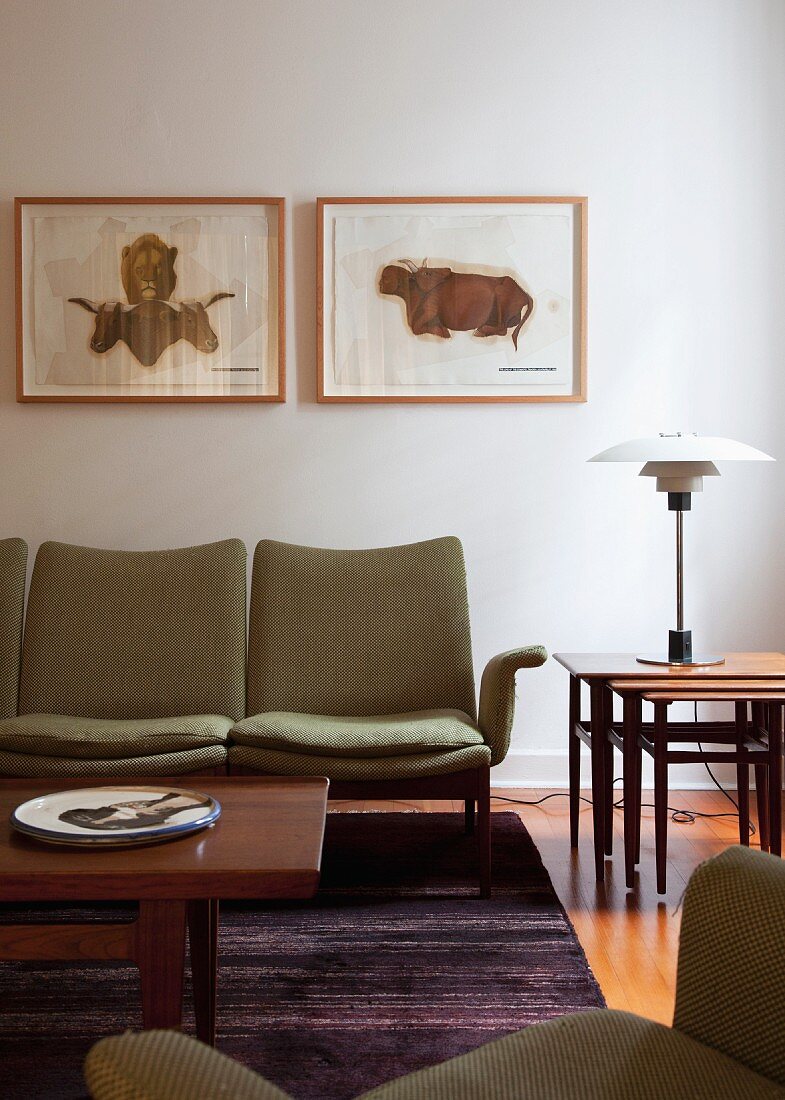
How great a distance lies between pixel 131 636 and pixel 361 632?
73 centimetres

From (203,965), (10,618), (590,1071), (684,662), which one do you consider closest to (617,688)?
(684,662)

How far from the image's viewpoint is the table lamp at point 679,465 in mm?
2742

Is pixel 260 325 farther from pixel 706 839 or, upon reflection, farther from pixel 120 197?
pixel 706 839

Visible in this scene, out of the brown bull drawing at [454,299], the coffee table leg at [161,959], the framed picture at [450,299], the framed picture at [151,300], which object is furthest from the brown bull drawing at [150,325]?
the coffee table leg at [161,959]

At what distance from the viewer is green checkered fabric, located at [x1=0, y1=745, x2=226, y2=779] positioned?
2.61 meters

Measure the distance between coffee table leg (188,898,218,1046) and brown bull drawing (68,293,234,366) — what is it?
2.28 m

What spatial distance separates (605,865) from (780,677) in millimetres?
735

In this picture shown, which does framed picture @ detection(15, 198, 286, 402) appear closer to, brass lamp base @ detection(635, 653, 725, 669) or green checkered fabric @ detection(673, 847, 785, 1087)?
brass lamp base @ detection(635, 653, 725, 669)

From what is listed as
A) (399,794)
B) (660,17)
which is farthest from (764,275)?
(399,794)

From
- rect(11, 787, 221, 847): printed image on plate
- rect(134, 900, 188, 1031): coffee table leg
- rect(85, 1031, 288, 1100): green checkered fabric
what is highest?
rect(85, 1031, 288, 1100): green checkered fabric

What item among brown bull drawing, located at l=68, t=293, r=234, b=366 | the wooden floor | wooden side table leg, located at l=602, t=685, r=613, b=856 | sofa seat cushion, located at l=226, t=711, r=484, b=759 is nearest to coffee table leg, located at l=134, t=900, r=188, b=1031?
the wooden floor

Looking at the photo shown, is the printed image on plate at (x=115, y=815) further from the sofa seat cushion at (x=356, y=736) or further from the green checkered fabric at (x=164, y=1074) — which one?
the green checkered fabric at (x=164, y=1074)

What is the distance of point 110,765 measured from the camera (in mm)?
2609

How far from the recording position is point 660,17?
141 inches
